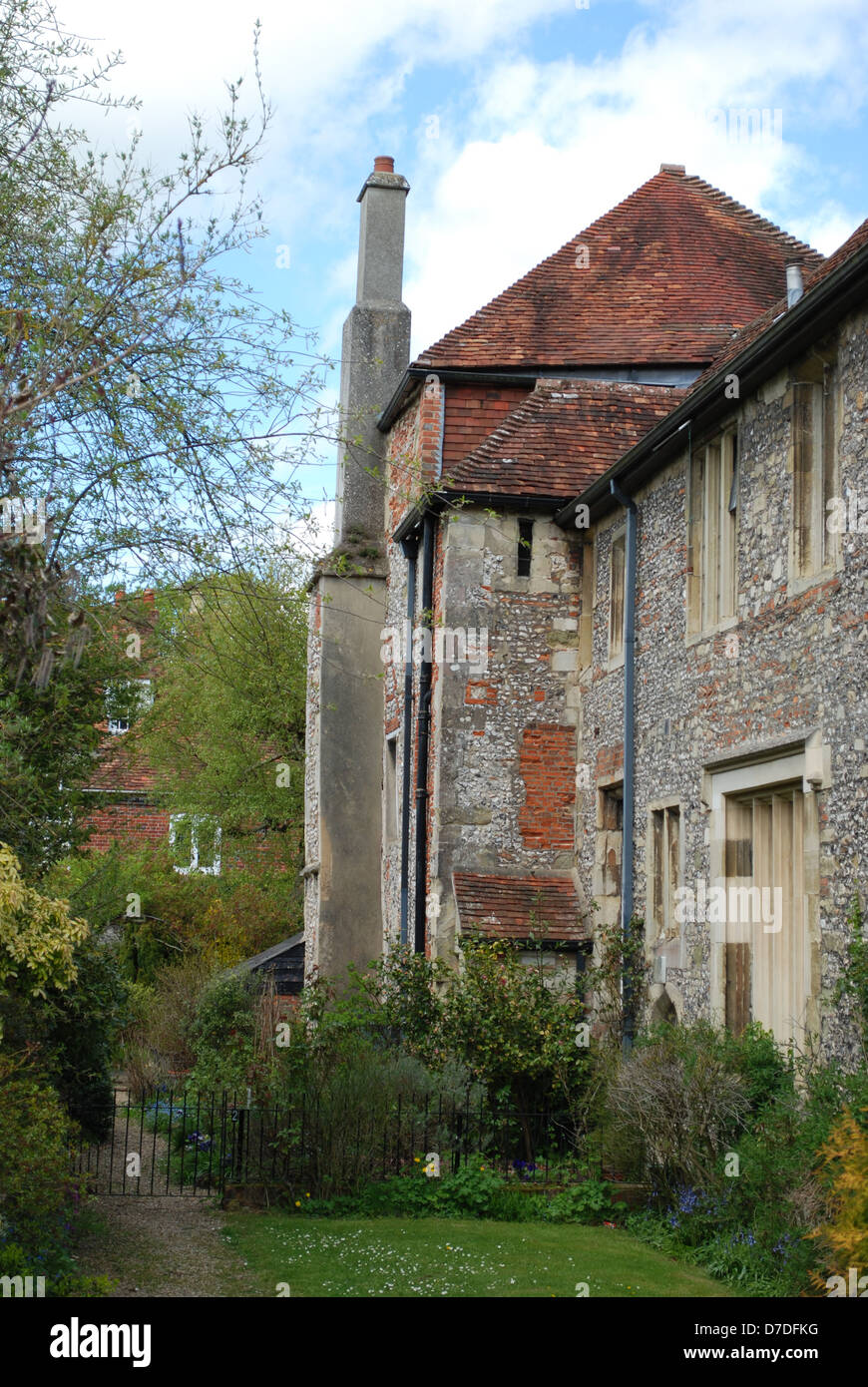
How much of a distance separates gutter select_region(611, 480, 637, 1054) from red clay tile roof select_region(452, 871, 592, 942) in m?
1.05

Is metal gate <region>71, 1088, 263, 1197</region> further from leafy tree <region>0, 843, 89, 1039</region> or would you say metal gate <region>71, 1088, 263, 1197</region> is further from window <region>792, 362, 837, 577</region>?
window <region>792, 362, 837, 577</region>

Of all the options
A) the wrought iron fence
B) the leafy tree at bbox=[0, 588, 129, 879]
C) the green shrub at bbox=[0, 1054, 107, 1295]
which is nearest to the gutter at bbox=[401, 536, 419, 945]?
the wrought iron fence

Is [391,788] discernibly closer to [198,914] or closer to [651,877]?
[651,877]

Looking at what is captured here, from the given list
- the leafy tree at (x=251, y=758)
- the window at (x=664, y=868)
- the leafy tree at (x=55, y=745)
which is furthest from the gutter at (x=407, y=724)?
the leafy tree at (x=251, y=758)

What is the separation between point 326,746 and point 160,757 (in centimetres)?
985

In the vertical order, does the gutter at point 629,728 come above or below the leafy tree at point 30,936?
above

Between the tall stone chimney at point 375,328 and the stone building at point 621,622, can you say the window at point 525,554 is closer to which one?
the stone building at point 621,622

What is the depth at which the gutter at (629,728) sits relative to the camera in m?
12.5

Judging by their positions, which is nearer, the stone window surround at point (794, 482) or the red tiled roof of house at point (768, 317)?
the stone window surround at point (794, 482)

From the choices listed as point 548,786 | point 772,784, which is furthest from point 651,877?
point 772,784

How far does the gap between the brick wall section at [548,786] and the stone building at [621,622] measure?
29 mm

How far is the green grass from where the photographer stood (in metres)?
8.18

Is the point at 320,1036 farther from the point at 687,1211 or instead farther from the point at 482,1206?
the point at 687,1211
